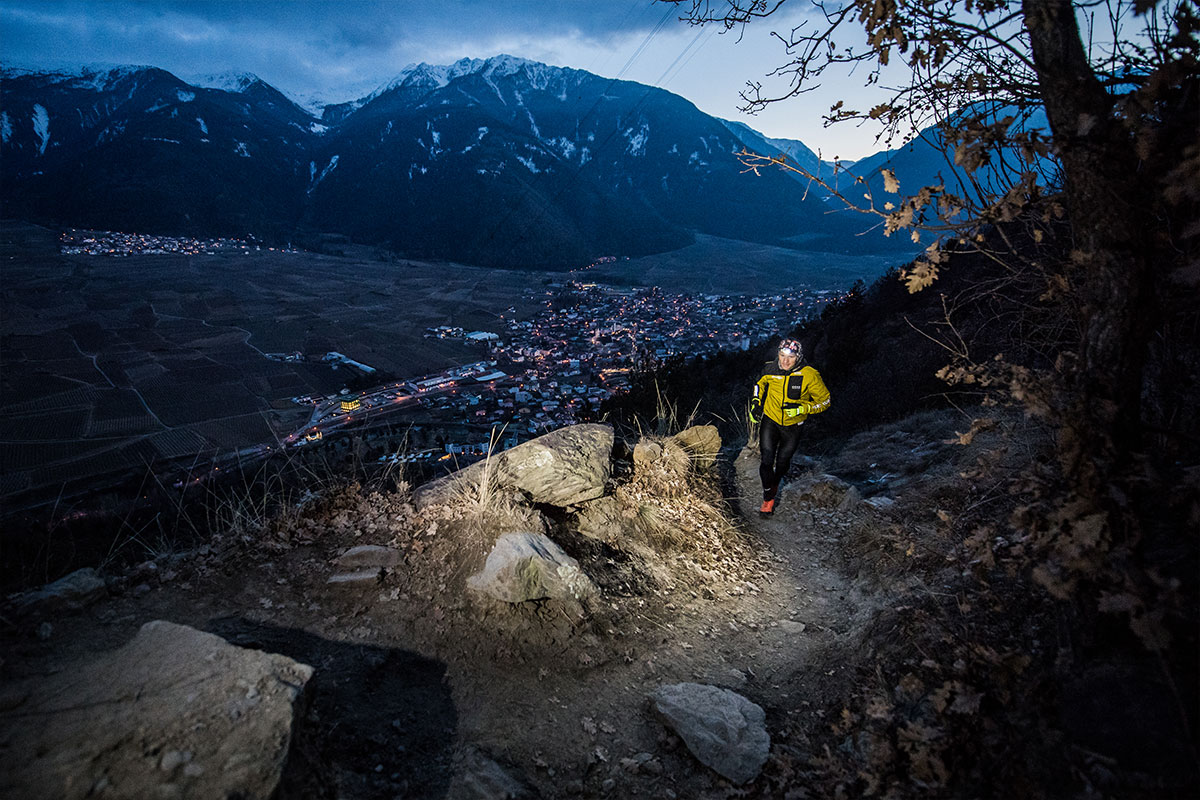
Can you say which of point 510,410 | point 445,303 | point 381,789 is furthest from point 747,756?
point 445,303

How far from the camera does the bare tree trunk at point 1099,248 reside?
1908 millimetres

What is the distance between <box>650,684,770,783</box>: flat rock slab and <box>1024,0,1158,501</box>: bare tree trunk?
7.06 ft

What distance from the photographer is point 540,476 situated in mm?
4992

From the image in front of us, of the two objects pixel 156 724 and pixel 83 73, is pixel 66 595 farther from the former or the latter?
pixel 83 73

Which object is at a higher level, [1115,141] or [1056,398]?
[1115,141]

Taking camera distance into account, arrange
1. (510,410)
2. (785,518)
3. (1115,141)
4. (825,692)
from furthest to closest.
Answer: (510,410) < (785,518) < (825,692) < (1115,141)

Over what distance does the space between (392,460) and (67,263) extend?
330 ft

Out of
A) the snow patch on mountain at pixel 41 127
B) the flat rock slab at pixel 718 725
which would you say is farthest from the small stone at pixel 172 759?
the snow patch on mountain at pixel 41 127

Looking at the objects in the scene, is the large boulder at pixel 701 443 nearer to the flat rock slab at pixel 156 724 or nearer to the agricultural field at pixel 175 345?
the agricultural field at pixel 175 345

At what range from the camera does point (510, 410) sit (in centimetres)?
3262

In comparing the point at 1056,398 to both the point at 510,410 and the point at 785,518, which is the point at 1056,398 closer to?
the point at 785,518

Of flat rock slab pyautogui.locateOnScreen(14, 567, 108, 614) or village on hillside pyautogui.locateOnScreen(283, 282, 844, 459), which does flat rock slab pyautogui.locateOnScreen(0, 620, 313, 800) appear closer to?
flat rock slab pyautogui.locateOnScreen(14, 567, 108, 614)

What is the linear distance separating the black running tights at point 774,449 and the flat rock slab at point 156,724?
4943 millimetres

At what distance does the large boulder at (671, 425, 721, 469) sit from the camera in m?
6.37
